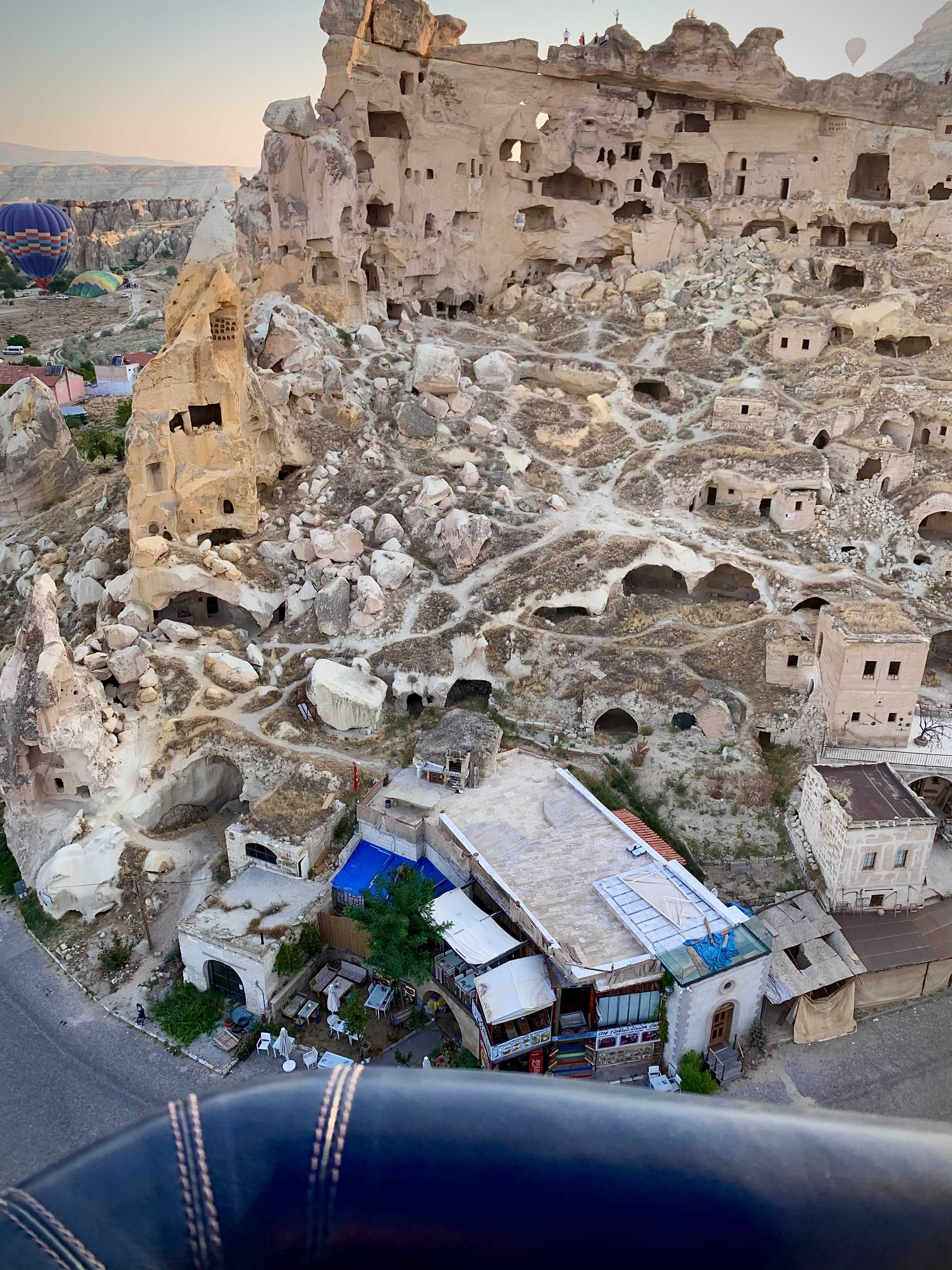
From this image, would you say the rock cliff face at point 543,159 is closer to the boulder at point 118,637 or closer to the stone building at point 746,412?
the stone building at point 746,412

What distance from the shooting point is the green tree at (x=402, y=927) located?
18766 millimetres

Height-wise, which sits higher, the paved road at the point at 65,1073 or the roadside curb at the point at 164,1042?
the roadside curb at the point at 164,1042

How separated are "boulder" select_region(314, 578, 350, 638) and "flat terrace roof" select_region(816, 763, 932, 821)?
552 inches

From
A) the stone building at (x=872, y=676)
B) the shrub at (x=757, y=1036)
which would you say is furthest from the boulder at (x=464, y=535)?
the shrub at (x=757, y=1036)

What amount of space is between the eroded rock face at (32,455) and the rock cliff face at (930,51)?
52.3 meters

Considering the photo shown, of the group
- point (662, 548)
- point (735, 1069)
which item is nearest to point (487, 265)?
point (662, 548)

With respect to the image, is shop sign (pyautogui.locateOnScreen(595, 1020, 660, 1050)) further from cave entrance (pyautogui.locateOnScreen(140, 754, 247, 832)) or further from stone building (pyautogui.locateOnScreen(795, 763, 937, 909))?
cave entrance (pyautogui.locateOnScreen(140, 754, 247, 832))

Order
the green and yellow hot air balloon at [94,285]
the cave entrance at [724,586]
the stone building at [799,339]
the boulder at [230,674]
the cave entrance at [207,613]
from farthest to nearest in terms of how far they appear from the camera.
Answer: the green and yellow hot air balloon at [94,285] → the stone building at [799,339] → the cave entrance at [724,586] → the cave entrance at [207,613] → the boulder at [230,674]

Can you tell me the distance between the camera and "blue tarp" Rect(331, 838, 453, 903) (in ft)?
69.2

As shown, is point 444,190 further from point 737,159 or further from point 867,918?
point 867,918

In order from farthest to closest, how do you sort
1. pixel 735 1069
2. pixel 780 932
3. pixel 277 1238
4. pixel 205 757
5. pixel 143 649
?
pixel 143 649 → pixel 205 757 → pixel 780 932 → pixel 735 1069 → pixel 277 1238

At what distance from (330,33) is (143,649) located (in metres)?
26.9

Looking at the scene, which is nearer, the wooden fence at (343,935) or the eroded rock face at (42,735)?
the wooden fence at (343,935)

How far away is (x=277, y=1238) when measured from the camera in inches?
122
